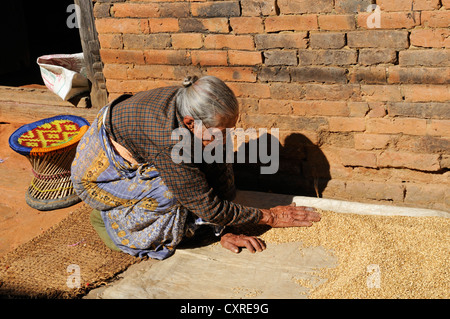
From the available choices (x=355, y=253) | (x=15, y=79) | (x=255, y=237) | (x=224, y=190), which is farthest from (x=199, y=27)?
(x=15, y=79)

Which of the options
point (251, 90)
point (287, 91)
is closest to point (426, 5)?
point (287, 91)

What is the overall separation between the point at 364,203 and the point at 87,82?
2.82m

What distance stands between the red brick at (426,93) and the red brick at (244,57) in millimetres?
954

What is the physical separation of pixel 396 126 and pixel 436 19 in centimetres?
69

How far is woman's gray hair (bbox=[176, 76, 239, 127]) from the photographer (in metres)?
2.72

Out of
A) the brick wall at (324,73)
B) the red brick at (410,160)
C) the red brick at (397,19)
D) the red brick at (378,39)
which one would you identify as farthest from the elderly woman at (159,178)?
the red brick at (397,19)

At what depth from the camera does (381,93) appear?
3.27 meters

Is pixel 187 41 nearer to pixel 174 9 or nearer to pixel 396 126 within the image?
pixel 174 9

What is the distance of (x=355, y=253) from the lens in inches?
118

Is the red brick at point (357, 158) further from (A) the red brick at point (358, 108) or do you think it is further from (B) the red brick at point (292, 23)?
(B) the red brick at point (292, 23)

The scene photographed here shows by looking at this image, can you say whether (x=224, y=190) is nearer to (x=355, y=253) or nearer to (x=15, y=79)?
(x=355, y=253)

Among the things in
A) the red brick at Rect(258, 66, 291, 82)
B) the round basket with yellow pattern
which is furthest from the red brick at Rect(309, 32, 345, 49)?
the round basket with yellow pattern

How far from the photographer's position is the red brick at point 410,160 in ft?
10.9

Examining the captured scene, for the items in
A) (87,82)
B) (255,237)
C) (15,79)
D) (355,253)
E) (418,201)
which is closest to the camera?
(355,253)
